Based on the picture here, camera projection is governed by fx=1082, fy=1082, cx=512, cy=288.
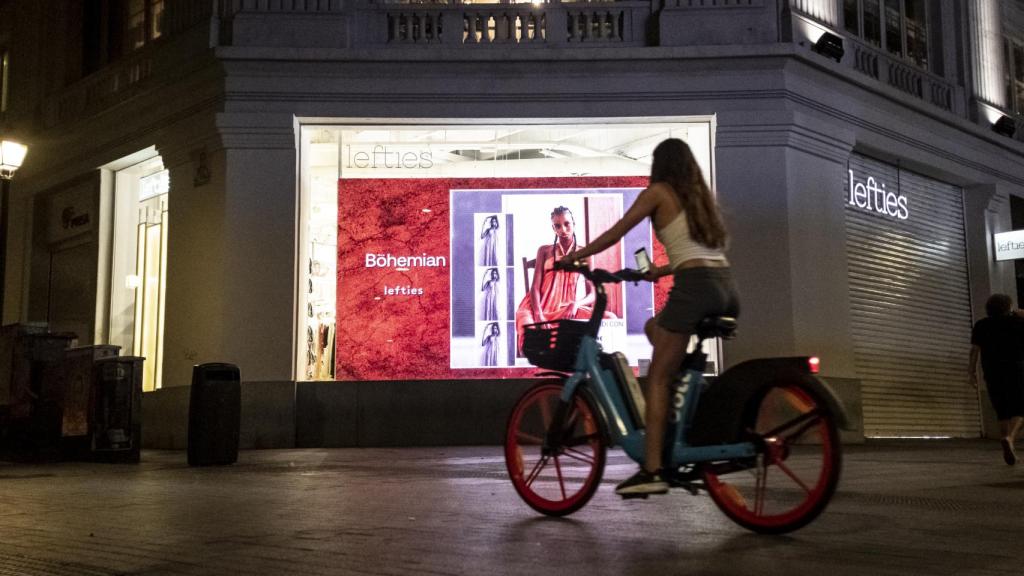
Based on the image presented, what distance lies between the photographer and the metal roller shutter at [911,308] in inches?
667

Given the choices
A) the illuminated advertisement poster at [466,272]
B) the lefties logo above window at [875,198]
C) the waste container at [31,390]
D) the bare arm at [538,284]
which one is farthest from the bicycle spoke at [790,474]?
the lefties logo above window at [875,198]

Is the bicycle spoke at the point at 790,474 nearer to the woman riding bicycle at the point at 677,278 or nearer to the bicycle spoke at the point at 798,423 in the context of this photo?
the bicycle spoke at the point at 798,423

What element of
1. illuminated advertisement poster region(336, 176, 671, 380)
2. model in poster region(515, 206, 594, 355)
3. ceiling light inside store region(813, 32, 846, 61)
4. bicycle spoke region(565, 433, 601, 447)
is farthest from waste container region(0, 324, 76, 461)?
ceiling light inside store region(813, 32, 846, 61)

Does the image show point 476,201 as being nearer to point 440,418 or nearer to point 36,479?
point 440,418

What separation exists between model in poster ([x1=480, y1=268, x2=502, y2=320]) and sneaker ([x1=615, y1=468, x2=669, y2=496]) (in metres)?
10.8

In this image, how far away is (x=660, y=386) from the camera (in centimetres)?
490

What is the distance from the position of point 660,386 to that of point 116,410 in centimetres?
881

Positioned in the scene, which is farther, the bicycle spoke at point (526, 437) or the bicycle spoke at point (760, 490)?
the bicycle spoke at point (526, 437)

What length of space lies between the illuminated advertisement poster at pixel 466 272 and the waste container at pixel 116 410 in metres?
3.97

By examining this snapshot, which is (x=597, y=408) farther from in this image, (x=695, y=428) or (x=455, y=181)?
(x=455, y=181)

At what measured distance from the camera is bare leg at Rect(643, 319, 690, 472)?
489 centimetres

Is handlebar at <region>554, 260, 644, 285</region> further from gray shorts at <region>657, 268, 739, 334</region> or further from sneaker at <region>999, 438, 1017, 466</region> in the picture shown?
sneaker at <region>999, 438, 1017, 466</region>

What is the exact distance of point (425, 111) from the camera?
15.6 meters

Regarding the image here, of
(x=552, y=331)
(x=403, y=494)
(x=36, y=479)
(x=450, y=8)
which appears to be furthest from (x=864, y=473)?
(x=450, y=8)
